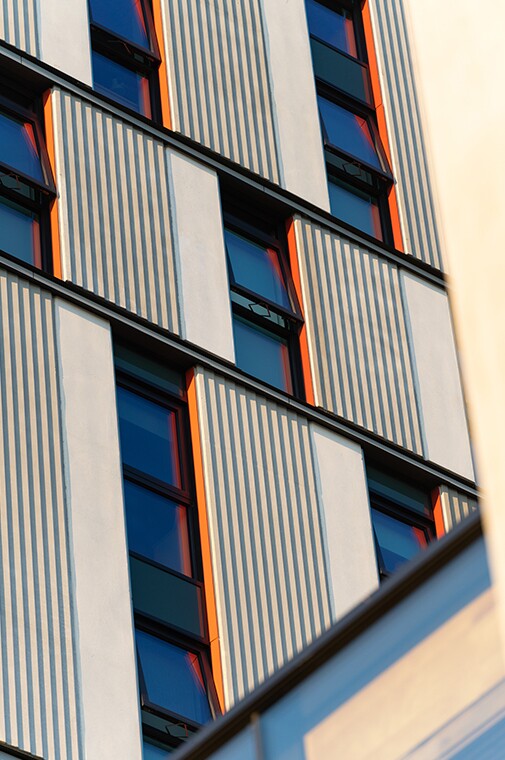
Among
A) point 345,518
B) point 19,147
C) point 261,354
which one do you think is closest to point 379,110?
point 261,354

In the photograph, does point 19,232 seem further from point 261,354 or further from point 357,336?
point 357,336

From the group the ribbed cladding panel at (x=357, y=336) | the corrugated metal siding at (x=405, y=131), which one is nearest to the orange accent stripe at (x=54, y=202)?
the ribbed cladding panel at (x=357, y=336)

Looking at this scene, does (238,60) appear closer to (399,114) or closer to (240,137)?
(240,137)

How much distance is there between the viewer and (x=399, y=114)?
72.6 ft

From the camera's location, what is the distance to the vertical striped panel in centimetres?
1952

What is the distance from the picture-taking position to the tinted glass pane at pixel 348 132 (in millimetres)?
21484

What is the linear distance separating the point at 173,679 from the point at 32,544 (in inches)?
69.7

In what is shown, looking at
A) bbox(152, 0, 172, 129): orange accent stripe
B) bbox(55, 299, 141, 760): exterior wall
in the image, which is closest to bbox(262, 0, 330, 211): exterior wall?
bbox(152, 0, 172, 129): orange accent stripe

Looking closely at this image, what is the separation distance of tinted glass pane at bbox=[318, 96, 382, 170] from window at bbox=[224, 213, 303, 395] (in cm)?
203

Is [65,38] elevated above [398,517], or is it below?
above

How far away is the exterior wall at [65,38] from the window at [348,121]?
11.1ft

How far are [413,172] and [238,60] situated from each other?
8.88 feet

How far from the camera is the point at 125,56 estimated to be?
19.7m

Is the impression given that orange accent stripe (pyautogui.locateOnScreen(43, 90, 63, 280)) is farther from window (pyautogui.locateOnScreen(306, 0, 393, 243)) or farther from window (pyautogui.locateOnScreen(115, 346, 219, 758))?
window (pyautogui.locateOnScreen(306, 0, 393, 243))
